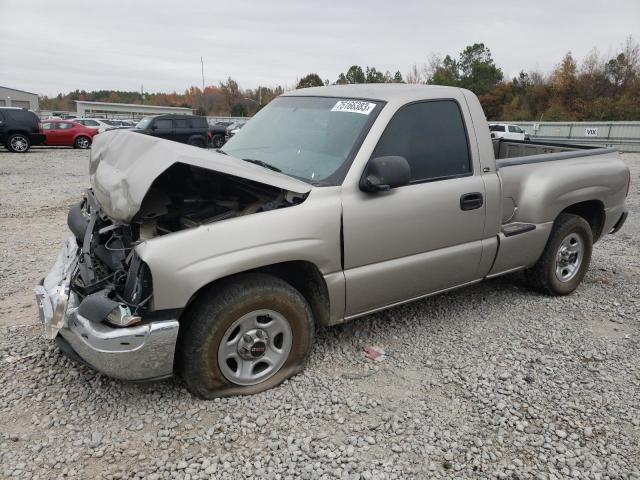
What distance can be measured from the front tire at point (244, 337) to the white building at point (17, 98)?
72.2 metres

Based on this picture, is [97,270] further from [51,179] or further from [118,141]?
[51,179]

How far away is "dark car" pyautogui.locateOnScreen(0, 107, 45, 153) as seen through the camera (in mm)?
18938

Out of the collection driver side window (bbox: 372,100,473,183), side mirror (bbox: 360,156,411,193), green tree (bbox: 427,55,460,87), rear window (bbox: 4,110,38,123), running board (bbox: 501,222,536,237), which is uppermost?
green tree (bbox: 427,55,460,87)

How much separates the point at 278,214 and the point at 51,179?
1132cm

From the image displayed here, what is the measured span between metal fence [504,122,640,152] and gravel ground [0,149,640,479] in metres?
20.8

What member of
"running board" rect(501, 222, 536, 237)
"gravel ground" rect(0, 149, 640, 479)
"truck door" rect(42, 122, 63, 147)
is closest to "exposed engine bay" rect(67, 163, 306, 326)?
"gravel ground" rect(0, 149, 640, 479)

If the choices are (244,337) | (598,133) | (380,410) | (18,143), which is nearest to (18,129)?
(18,143)

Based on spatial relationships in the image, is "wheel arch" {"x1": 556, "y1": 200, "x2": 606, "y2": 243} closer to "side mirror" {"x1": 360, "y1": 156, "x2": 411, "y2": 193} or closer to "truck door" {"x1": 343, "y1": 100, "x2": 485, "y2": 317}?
"truck door" {"x1": 343, "y1": 100, "x2": 485, "y2": 317}

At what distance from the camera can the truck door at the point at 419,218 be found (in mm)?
3203

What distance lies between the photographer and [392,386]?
3.20 metres

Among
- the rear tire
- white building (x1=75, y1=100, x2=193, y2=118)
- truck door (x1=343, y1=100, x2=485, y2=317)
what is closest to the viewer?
truck door (x1=343, y1=100, x2=485, y2=317)

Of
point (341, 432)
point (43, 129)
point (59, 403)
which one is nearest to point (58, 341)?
point (59, 403)

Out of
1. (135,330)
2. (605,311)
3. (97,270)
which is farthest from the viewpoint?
(605,311)

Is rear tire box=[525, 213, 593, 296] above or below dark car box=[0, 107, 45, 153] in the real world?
below
